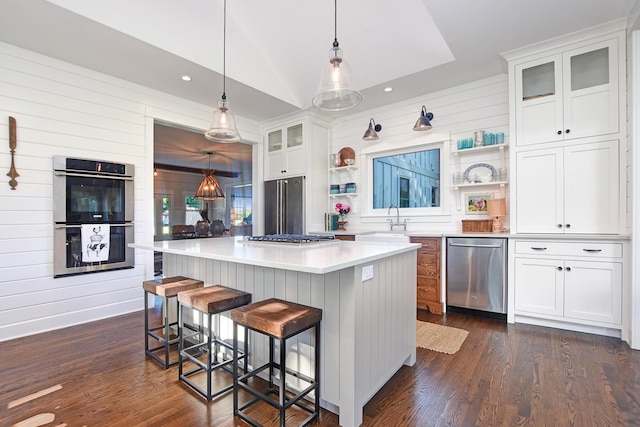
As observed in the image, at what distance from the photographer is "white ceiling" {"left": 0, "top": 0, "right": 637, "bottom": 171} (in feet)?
8.65

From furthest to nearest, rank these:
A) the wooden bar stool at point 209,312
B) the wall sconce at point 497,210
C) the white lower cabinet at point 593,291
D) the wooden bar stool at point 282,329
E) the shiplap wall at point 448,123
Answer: the shiplap wall at point 448,123
the wall sconce at point 497,210
the white lower cabinet at point 593,291
the wooden bar stool at point 209,312
the wooden bar stool at point 282,329

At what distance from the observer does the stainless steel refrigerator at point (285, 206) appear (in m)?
4.96

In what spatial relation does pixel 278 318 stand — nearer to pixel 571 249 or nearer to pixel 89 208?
pixel 571 249

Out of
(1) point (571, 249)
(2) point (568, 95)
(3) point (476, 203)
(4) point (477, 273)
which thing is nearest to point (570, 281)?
(1) point (571, 249)

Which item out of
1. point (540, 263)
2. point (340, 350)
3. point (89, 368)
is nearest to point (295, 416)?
point (340, 350)

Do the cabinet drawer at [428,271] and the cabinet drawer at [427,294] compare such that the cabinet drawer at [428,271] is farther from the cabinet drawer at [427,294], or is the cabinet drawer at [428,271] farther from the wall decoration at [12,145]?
the wall decoration at [12,145]

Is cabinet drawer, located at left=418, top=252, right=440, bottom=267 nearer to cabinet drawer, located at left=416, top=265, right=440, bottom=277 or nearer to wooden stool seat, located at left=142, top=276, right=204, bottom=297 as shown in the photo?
cabinet drawer, located at left=416, top=265, right=440, bottom=277

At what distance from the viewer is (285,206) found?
5.10 m

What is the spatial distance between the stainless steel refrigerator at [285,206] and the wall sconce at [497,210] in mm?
2648

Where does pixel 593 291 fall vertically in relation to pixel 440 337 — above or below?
above

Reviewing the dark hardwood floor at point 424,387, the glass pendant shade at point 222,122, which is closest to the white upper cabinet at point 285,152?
the glass pendant shade at point 222,122

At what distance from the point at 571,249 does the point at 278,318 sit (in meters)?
2.94

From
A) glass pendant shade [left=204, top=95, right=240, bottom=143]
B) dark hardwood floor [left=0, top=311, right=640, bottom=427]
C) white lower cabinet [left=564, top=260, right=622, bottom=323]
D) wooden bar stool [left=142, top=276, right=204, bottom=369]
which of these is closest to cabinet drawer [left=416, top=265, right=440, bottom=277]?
dark hardwood floor [left=0, top=311, right=640, bottom=427]

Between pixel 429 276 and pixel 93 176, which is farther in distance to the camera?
pixel 429 276
